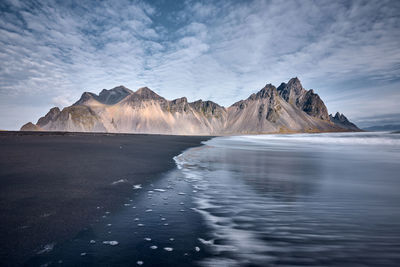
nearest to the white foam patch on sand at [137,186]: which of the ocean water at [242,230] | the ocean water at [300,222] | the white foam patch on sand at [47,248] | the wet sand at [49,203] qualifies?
→ the ocean water at [242,230]

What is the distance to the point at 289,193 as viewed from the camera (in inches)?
347

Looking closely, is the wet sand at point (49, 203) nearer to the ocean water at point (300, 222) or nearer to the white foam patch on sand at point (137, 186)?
the white foam patch on sand at point (137, 186)

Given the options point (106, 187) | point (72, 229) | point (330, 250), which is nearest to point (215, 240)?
point (330, 250)

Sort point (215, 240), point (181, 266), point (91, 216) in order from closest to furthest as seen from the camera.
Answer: point (181, 266) < point (215, 240) < point (91, 216)

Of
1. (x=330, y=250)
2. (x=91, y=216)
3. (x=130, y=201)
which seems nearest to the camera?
(x=330, y=250)

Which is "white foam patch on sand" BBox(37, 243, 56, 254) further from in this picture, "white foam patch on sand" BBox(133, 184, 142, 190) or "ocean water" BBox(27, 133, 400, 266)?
"white foam patch on sand" BBox(133, 184, 142, 190)

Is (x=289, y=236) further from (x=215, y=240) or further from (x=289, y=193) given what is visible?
(x=289, y=193)

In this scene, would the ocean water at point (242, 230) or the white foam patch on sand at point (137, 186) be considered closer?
the ocean water at point (242, 230)

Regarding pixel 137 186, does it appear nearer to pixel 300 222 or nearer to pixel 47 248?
pixel 47 248

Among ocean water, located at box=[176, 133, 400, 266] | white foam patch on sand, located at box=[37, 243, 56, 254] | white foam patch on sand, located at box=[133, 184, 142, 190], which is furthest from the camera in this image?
white foam patch on sand, located at box=[133, 184, 142, 190]

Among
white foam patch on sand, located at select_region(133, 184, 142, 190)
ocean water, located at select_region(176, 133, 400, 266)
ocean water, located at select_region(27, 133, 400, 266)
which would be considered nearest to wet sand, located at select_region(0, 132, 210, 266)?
white foam patch on sand, located at select_region(133, 184, 142, 190)

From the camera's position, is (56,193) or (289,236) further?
(56,193)

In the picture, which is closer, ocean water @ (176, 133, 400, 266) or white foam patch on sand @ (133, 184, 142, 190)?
ocean water @ (176, 133, 400, 266)

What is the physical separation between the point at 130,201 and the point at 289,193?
6678mm
